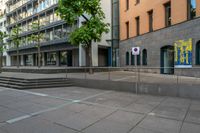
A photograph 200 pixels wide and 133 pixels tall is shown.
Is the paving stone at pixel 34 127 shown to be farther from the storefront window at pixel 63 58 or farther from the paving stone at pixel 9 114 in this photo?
the storefront window at pixel 63 58

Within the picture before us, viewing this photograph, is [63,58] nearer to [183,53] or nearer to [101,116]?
[183,53]

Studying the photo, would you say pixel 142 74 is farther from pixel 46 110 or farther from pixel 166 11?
pixel 166 11

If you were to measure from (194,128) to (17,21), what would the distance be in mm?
43510

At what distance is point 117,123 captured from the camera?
6.07m

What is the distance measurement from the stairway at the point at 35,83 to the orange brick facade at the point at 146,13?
10.5 meters

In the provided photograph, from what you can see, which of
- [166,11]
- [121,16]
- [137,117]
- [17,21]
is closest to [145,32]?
[166,11]

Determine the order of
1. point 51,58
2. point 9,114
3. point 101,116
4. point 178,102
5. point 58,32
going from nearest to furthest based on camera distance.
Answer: point 101,116, point 9,114, point 178,102, point 58,32, point 51,58

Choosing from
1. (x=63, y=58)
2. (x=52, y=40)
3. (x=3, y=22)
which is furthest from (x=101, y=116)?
(x=3, y=22)

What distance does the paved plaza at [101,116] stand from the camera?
5629 millimetres

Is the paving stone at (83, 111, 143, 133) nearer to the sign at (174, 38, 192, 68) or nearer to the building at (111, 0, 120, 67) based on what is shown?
the sign at (174, 38, 192, 68)

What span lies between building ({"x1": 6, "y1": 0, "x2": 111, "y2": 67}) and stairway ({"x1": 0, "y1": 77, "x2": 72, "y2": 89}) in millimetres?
11632

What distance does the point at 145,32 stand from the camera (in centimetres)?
2139

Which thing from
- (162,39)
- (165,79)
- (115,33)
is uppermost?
(115,33)

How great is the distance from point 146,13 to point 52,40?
1606 centimetres
